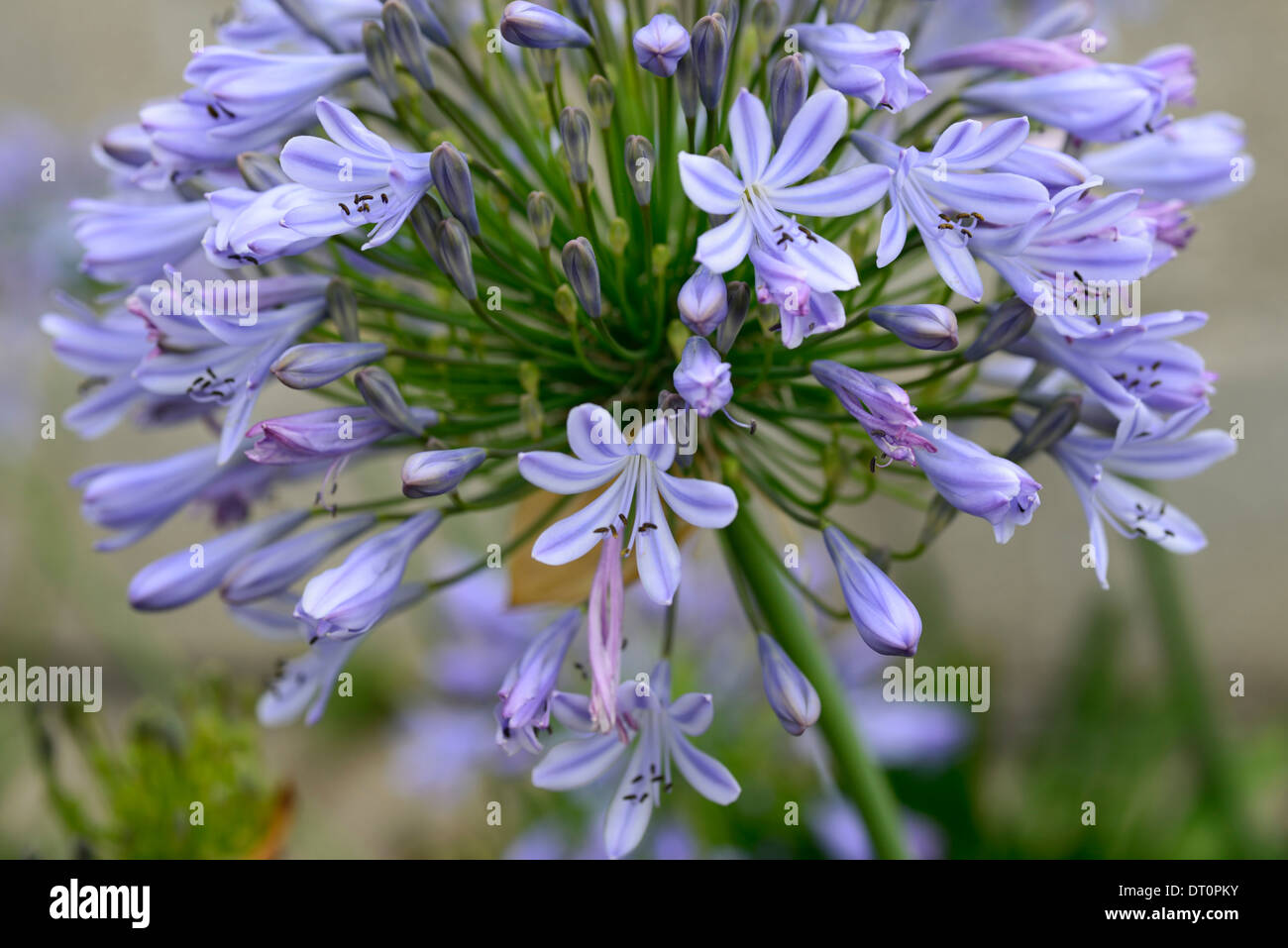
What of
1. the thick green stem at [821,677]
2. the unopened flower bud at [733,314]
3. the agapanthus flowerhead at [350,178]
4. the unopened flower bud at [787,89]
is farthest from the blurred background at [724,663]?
the agapanthus flowerhead at [350,178]

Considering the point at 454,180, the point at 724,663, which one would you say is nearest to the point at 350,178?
the point at 454,180

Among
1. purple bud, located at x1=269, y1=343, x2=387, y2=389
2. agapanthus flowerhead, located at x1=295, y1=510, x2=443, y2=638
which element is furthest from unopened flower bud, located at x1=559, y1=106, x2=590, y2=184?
agapanthus flowerhead, located at x1=295, y1=510, x2=443, y2=638

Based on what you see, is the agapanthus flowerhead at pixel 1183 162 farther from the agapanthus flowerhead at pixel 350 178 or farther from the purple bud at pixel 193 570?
the purple bud at pixel 193 570

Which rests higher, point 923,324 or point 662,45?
point 662,45

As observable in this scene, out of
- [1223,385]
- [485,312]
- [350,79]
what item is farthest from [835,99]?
[1223,385]

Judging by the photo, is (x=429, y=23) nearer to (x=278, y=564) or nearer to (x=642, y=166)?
(x=642, y=166)
